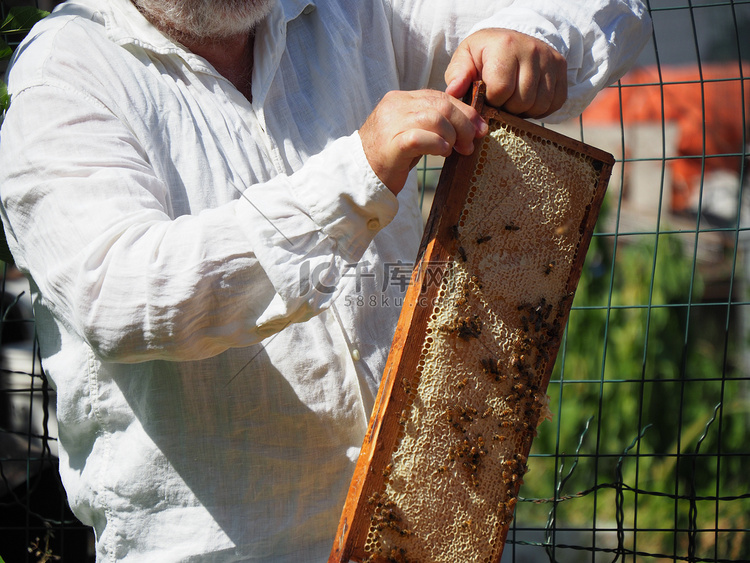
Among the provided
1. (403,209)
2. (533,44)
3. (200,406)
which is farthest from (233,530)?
(533,44)

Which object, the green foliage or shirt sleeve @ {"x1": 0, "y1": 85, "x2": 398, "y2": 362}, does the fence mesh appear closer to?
the green foliage

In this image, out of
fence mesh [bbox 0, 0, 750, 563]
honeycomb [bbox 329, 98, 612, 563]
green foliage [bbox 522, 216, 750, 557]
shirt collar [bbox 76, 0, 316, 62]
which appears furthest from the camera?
green foliage [bbox 522, 216, 750, 557]

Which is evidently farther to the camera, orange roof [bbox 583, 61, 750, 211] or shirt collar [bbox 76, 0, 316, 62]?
orange roof [bbox 583, 61, 750, 211]

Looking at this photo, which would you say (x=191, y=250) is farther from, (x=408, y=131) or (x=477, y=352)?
(x=477, y=352)

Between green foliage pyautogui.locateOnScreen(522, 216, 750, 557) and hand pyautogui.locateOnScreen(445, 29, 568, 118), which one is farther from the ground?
hand pyautogui.locateOnScreen(445, 29, 568, 118)

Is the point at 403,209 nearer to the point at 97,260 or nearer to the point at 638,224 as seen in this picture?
the point at 97,260

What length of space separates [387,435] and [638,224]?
508cm

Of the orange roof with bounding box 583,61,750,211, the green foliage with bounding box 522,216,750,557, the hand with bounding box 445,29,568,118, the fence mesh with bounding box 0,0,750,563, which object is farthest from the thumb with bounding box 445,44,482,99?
the orange roof with bounding box 583,61,750,211

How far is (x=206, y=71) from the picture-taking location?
1.33 m

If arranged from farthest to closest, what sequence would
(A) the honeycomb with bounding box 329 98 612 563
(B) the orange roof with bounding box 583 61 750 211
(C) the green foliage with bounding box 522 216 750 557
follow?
1. (B) the orange roof with bounding box 583 61 750 211
2. (C) the green foliage with bounding box 522 216 750 557
3. (A) the honeycomb with bounding box 329 98 612 563

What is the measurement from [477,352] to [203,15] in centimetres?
87

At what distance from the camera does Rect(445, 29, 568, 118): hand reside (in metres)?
1.14

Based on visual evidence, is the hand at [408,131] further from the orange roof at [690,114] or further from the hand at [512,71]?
the orange roof at [690,114]

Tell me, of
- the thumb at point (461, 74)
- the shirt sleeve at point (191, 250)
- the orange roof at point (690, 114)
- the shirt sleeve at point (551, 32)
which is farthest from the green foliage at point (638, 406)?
the shirt sleeve at point (191, 250)
